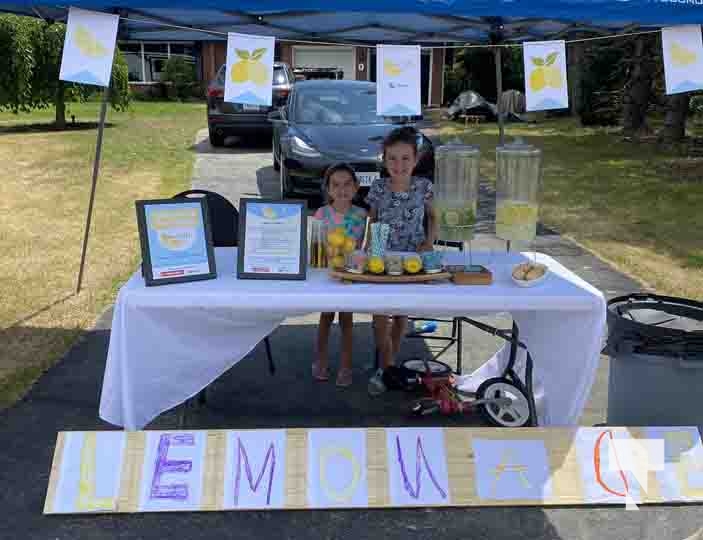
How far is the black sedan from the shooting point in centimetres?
938

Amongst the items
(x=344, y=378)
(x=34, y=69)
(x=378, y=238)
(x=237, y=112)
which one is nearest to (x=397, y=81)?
(x=378, y=238)

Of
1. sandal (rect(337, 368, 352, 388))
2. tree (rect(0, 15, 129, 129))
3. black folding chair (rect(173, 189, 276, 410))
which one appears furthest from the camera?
tree (rect(0, 15, 129, 129))

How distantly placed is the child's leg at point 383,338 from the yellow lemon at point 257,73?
1388 millimetres

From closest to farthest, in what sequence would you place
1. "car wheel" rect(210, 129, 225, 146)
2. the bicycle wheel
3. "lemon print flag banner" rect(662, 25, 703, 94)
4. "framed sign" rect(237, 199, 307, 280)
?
"framed sign" rect(237, 199, 307, 280) < "lemon print flag banner" rect(662, 25, 703, 94) < the bicycle wheel < "car wheel" rect(210, 129, 225, 146)

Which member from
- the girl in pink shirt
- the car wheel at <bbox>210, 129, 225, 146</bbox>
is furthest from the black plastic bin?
the car wheel at <bbox>210, 129, 225, 146</bbox>

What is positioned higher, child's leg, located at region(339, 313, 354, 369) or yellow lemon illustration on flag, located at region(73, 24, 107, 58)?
yellow lemon illustration on flag, located at region(73, 24, 107, 58)

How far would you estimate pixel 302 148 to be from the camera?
9.63 metres

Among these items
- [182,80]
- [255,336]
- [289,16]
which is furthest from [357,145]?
[182,80]

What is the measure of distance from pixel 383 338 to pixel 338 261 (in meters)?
0.83

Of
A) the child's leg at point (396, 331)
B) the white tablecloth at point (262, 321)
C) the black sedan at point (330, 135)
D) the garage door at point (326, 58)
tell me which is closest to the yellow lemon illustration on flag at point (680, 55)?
the white tablecloth at point (262, 321)

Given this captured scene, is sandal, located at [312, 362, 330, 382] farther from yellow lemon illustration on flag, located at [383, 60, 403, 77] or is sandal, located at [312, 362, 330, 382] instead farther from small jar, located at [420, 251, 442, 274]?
yellow lemon illustration on flag, located at [383, 60, 403, 77]

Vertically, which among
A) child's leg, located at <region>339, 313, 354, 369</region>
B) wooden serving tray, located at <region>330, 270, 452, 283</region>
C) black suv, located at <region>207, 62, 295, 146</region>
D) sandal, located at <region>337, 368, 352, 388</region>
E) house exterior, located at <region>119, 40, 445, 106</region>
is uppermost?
house exterior, located at <region>119, 40, 445, 106</region>

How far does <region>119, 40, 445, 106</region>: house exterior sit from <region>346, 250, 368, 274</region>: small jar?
87.6ft

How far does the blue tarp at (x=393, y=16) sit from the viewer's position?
3598 mm
